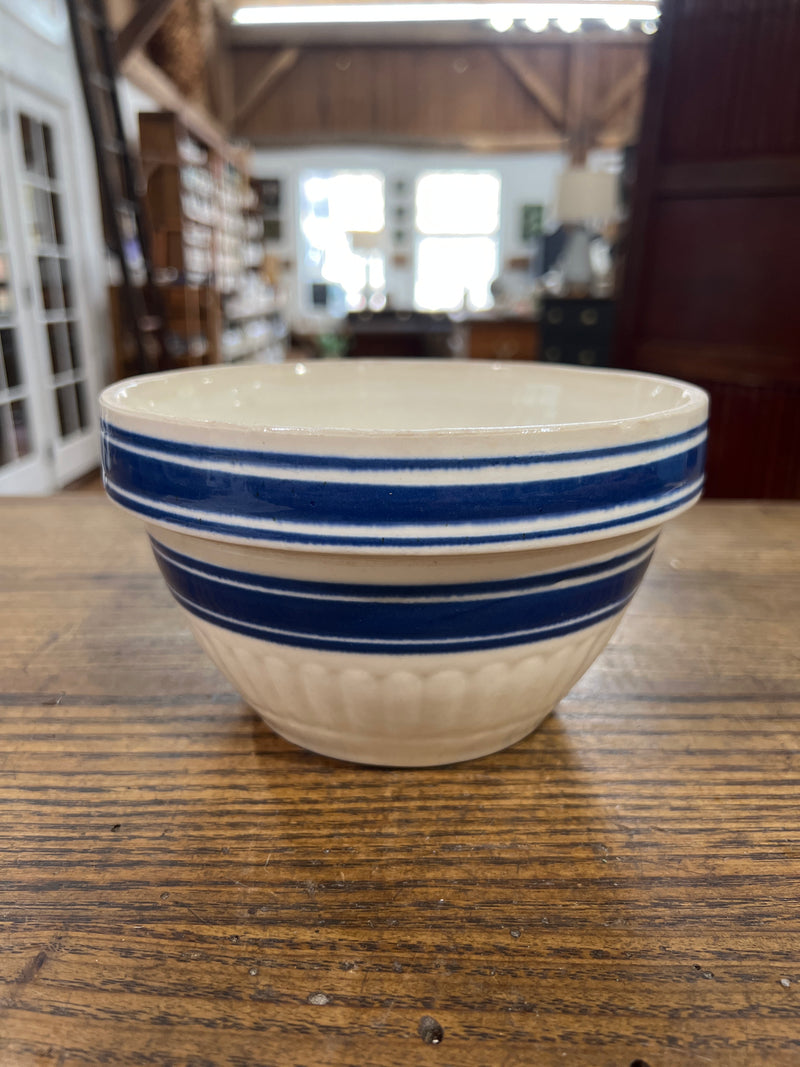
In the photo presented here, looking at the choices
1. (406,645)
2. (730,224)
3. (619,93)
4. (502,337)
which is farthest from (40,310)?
(619,93)

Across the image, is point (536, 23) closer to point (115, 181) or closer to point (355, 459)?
point (115, 181)

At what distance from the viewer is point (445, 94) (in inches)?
277

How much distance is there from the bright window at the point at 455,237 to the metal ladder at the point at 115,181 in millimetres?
4926

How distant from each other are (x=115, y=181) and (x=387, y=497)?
389cm

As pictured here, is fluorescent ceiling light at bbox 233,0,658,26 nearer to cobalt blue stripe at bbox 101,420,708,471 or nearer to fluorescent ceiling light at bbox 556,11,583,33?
fluorescent ceiling light at bbox 556,11,583,33

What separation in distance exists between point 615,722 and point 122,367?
12.8ft

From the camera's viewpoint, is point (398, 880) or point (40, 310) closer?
point (398, 880)

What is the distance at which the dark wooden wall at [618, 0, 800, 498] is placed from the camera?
1798 millimetres

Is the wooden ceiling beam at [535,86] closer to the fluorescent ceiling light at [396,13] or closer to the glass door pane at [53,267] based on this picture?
the fluorescent ceiling light at [396,13]

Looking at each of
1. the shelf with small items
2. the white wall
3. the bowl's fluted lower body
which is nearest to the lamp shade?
the shelf with small items

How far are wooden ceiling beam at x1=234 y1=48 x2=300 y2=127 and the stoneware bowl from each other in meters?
7.66

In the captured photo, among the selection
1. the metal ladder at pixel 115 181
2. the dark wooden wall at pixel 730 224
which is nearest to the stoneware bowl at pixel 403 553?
the dark wooden wall at pixel 730 224

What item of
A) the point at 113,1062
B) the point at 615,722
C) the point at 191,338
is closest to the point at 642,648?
the point at 615,722

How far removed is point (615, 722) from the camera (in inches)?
14.0
